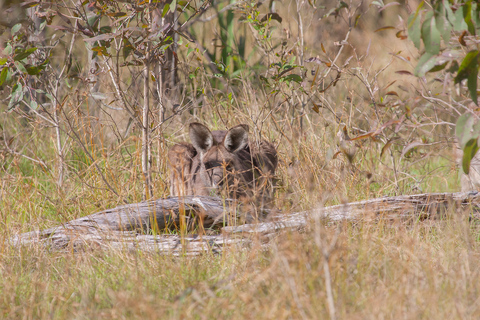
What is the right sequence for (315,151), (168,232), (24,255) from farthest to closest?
(315,151), (168,232), (24,255)

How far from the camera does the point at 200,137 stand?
509cm

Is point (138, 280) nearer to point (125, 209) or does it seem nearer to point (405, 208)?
point (125, 209)

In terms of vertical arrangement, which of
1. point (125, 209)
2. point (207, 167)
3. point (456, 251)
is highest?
point (207, 167)

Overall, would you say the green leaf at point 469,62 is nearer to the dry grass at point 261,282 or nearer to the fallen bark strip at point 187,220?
the dry grass at point 261,282

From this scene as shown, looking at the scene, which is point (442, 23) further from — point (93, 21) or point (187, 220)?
point (93, 21)

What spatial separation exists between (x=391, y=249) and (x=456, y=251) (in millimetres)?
499

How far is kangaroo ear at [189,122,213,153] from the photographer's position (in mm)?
4957

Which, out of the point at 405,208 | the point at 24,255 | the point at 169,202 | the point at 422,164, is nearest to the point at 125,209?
the point at 169,202

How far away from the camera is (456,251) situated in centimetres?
339

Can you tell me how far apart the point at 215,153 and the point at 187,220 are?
130 cm

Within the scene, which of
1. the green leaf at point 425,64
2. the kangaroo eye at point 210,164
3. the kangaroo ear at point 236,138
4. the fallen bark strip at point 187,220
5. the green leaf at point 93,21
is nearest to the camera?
the green leaf at point 425,64

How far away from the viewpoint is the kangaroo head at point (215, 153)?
4.91m

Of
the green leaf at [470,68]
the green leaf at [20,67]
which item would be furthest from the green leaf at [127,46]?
the green leaf at [470,68]

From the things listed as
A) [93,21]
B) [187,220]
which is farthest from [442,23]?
[93,21]
